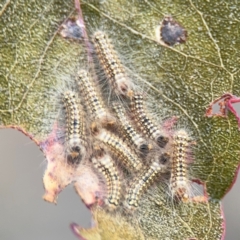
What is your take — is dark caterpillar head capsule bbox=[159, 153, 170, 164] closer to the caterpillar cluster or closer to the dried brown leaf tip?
the caterpillar cluster

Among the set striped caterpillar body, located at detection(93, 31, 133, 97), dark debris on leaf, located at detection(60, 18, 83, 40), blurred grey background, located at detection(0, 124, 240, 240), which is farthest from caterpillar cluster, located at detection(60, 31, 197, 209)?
blurred grey background, located at detection(0, 124, 240, 240)

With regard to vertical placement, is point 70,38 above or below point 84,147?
above

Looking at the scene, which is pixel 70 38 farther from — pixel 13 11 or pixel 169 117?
pixel 169 117

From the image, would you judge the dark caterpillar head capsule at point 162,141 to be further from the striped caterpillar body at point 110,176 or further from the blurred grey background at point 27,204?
the blurred grey background at point 27,204

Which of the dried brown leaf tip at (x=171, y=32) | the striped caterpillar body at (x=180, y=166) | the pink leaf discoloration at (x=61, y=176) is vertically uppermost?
the dried brown leaf tip at (x=171, y=32)

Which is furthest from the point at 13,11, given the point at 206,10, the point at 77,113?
the point at 206,10

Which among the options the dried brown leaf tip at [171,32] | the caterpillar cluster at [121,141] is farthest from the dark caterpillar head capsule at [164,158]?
the dried brown leaf tip at [171,32]

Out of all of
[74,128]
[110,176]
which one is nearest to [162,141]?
[110,176]
